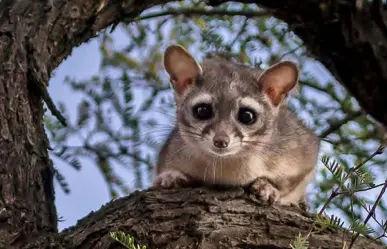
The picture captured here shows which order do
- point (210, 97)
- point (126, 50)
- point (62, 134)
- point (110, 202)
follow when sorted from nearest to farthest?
point (110, 202) < point (210, 97) < point (62, 134) < point (126, 50)

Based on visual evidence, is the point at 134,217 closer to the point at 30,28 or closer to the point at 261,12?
the point at 30,28

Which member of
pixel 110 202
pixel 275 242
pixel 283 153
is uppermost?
pixel 283 153

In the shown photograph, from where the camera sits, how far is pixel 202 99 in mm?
5488

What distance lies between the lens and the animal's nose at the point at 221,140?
5.07m

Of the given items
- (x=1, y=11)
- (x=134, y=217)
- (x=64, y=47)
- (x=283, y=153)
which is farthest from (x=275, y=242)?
(x=1, y=11)

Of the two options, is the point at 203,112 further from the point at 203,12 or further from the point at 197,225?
the point at 203,12

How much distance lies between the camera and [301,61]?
684 cm

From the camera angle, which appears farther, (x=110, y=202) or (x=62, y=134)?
(x=62, y=134)

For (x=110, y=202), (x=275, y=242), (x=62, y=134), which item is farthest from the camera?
(x=62, y=134)

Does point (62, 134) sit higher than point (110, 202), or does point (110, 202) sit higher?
point (62, 134)

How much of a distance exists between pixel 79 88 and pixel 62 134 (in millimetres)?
555

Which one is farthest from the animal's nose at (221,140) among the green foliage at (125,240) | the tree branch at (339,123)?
the tree branch at (339,123)

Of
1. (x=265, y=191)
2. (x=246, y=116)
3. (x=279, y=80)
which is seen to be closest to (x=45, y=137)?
(x=246, y=116)

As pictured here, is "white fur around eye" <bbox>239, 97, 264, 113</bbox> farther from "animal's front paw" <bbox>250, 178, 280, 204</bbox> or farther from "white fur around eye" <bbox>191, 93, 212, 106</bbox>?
"animal's front paw" <bbox>250, 178, 280, 204</bbox>
